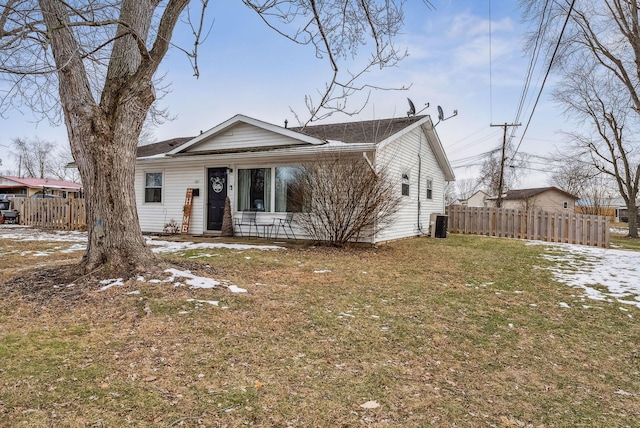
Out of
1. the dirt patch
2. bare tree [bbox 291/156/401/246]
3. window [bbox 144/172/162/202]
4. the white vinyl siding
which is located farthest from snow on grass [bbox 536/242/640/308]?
window [bbox 144/172/162/202]

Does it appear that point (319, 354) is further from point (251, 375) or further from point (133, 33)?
point (133, 33)

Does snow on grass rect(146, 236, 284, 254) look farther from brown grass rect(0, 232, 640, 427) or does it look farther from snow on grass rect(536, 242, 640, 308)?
snow on grass rect(536, 242, 640, 308)

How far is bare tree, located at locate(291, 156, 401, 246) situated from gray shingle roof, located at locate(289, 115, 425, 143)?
119cm

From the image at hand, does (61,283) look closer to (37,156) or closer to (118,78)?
(118,78)

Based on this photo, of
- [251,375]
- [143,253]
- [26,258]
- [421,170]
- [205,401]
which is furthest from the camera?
[421,170]

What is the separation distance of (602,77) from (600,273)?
53.6 feet

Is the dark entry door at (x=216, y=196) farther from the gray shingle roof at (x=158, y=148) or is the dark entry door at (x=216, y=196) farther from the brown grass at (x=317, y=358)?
the brown grass at (x=317, y=358)

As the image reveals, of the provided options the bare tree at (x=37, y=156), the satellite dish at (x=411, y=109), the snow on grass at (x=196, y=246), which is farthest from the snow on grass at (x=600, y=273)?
the bare tree at (x=37, y=156)

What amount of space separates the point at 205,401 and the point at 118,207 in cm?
379

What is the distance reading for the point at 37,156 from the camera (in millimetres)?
52031

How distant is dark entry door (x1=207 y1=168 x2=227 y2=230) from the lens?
12.1 metres

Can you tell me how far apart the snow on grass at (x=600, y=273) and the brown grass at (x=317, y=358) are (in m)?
0.66

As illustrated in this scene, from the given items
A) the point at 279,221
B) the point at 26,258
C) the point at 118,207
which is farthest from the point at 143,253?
the point at 279,221

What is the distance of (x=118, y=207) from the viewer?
524 cm
